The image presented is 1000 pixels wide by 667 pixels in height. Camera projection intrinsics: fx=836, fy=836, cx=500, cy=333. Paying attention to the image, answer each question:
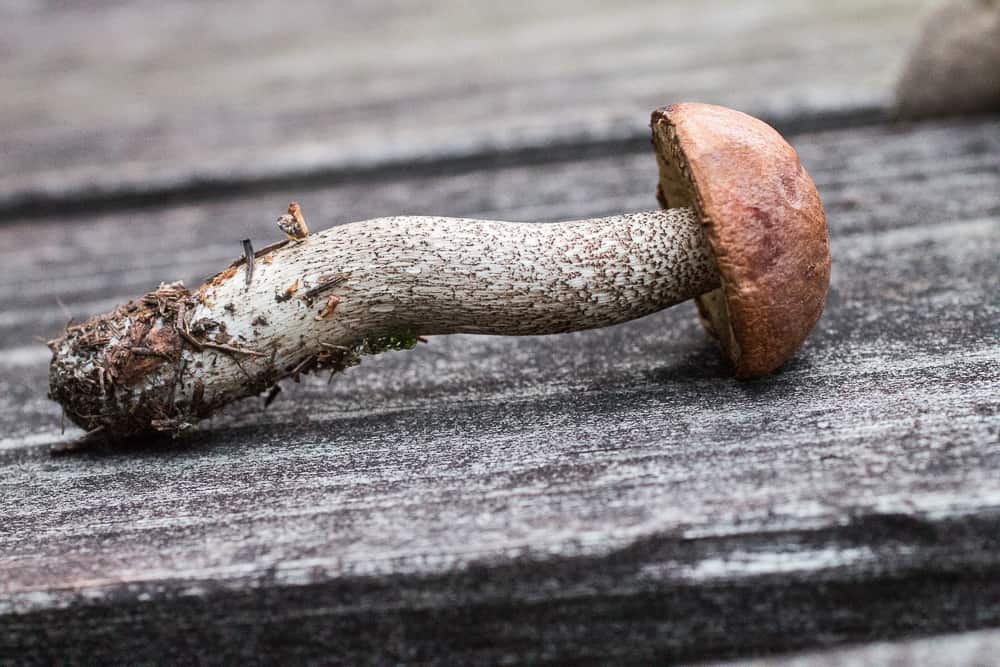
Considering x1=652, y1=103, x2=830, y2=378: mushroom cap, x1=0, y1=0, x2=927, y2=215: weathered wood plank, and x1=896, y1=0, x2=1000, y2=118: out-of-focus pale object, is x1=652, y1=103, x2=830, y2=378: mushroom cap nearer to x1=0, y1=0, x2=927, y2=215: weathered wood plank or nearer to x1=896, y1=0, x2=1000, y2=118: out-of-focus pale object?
x1=0, y1=0, x2=927, y2=215: weathered wood plank

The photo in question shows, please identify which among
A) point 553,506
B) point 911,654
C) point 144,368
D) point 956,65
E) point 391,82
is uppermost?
point 391,82

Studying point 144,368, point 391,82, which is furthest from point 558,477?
point 391,82

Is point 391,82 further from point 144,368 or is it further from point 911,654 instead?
point 911,654

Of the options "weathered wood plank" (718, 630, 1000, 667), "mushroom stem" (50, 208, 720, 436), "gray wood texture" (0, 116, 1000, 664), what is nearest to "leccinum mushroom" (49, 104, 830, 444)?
"mushroom stem" (50, 208, 720, 436)

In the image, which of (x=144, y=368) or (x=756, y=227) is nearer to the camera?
(x=756, y=227)

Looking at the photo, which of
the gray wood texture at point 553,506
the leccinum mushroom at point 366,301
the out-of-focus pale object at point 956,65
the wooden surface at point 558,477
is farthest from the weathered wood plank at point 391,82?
the leccinum mushroom at point 366,301

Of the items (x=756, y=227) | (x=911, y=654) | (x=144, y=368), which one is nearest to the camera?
(x=911, y=654)
